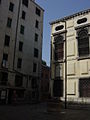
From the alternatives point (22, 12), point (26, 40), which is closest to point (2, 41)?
point (26, 40)

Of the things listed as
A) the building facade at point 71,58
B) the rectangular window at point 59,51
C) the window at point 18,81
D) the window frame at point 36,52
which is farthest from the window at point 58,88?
the window frame at point 36,52

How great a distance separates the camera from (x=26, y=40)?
124 ft

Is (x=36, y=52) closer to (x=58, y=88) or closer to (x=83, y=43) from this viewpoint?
(x=58, y=88)

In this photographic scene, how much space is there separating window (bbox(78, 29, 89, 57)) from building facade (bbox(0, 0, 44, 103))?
14113 millimetres

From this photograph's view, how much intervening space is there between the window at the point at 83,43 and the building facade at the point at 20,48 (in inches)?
556

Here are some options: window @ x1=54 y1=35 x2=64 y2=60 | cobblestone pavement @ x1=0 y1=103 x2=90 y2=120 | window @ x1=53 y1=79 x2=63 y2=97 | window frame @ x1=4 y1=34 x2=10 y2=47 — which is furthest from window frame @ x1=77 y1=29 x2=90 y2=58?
window frame @ x1=4 y1=34 x2=10 y2=47

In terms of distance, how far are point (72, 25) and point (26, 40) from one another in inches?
575

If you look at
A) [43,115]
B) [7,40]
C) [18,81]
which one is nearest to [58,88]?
[43,115]

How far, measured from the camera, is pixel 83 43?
23375mm

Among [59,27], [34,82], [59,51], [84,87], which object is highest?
[59,27]

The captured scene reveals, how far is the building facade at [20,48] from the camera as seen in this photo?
104ft

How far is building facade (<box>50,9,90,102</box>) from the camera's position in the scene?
73.2 ft

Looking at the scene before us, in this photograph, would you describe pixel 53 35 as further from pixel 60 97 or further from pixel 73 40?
pixel 60 97

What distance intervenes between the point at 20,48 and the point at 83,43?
16021 millimetres
